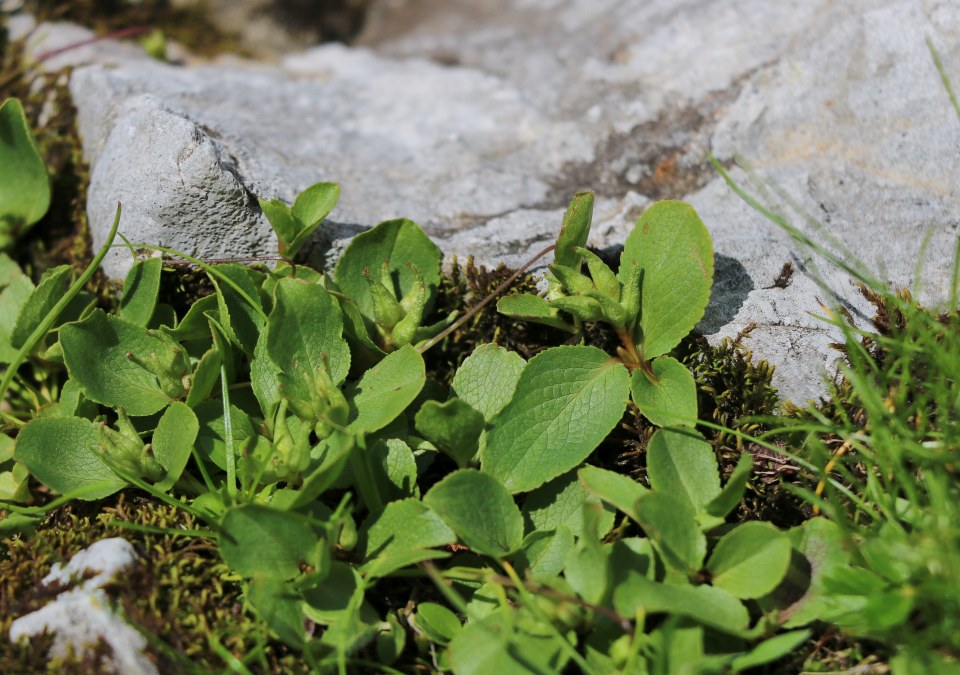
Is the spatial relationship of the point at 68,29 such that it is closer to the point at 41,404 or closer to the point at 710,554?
the point at 41,404

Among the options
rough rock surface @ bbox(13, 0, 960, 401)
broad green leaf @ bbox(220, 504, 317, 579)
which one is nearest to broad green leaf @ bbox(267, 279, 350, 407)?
broad green leaf @ bbox(220, 504, 317, 579)

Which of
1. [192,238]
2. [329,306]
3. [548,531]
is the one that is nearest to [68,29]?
[192,238]

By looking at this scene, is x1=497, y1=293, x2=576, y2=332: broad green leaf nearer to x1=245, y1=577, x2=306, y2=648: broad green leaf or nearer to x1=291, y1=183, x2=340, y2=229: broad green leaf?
x1=291, y1=183, x2=340, y2=229: broad green leaf

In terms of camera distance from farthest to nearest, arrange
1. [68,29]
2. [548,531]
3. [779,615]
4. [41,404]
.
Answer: [68,29] < [41,404] < [548,531] < [779,615]

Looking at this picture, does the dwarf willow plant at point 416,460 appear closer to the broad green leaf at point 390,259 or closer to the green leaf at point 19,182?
the broad green leaf at point 390,259

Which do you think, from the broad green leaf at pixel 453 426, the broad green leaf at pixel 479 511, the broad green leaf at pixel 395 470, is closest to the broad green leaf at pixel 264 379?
the broad green leaf at pixel 395 470
